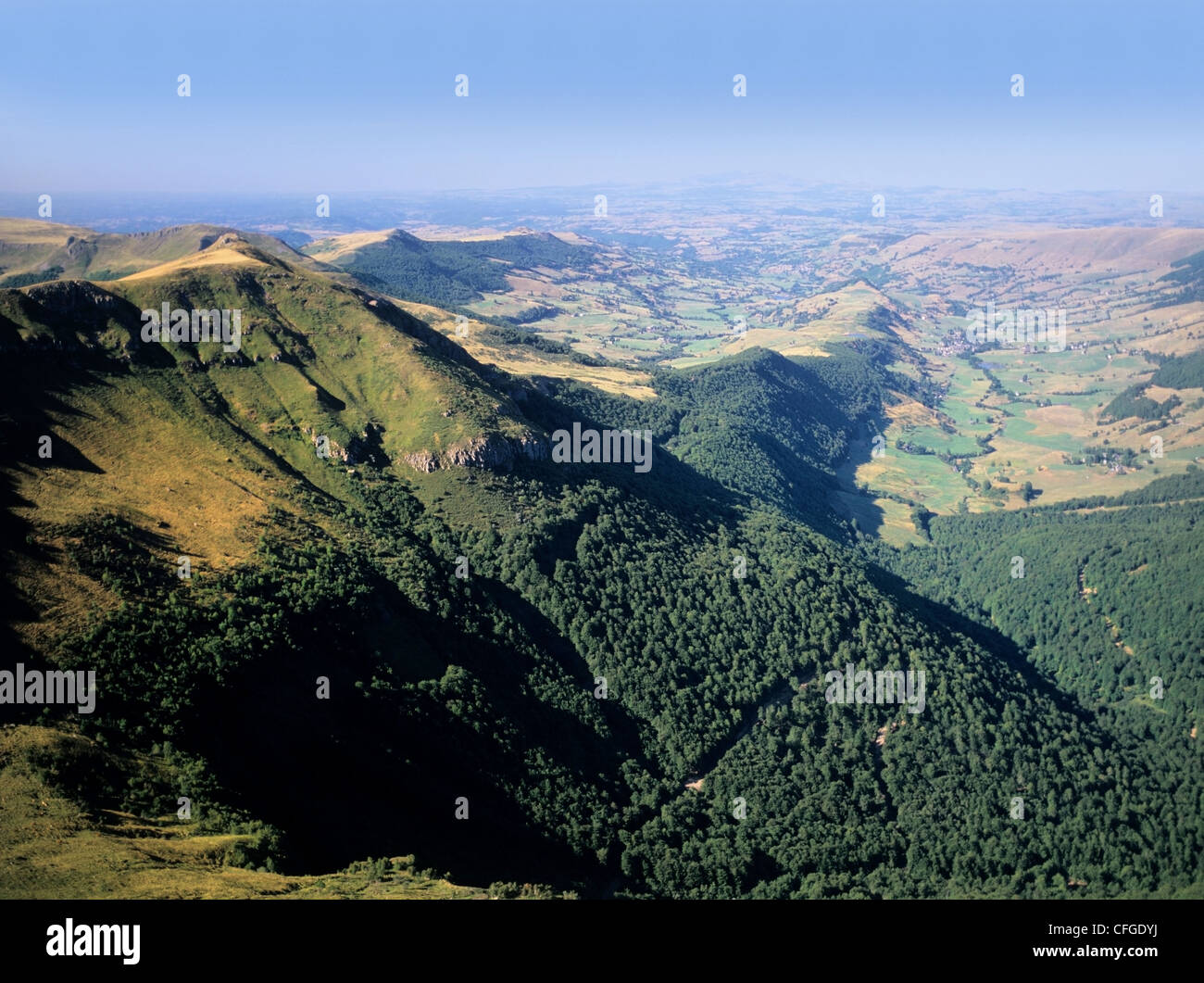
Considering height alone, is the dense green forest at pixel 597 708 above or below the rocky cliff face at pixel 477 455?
below

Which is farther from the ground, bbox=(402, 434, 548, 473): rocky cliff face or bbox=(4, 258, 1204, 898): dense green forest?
bbox=(402, 434, 548, 473): rocky cliff face

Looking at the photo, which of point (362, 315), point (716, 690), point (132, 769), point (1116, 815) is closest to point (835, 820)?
point (716, 690)

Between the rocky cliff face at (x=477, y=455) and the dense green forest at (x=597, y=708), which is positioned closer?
the dense green forest at (x=597, y=708)

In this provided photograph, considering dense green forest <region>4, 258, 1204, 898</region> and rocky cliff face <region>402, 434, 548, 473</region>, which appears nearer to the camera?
dense green forest <region>4, 258, 1204, 898</region>

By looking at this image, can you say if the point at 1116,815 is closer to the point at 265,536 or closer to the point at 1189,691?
the point at 1189,691

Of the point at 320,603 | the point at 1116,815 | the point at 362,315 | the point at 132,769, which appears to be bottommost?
the point at 1116,815

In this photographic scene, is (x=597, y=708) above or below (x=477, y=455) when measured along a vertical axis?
below

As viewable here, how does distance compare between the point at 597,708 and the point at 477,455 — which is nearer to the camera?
the point at 597,708

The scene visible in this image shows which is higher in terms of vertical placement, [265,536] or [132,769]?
[265,536]

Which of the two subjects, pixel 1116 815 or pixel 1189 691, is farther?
pixel 1189 691
